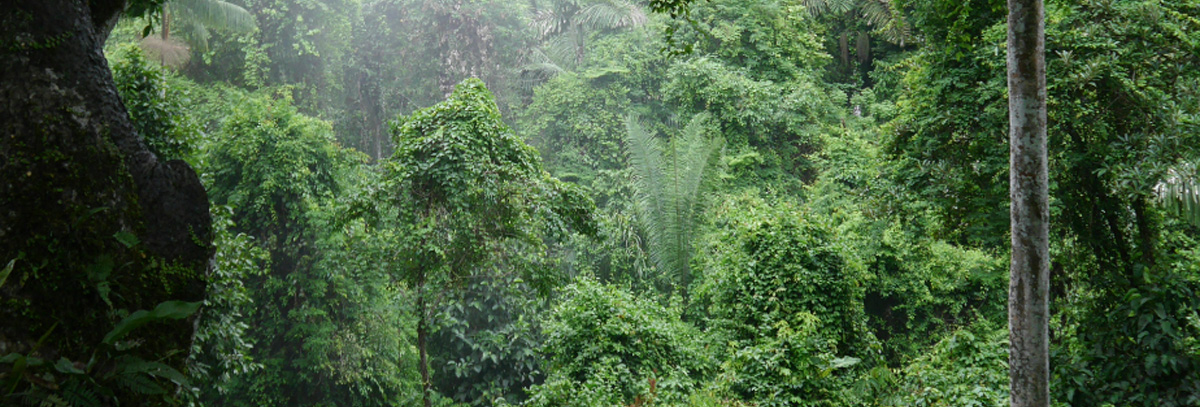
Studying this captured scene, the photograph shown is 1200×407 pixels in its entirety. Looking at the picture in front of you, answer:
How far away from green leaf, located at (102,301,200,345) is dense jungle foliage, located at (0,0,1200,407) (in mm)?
17

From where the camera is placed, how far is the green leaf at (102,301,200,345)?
2.03m

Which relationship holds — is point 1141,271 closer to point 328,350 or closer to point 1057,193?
point 1057,193

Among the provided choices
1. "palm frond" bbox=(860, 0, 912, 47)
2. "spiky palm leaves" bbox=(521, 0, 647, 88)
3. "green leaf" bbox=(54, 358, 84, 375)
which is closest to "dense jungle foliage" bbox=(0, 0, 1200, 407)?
"green leaf" bbox=(54, 358, 84, 375)

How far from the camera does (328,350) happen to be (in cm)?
1024

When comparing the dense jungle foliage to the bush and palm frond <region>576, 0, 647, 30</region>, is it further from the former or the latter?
palm frond <region>576, 0, 647, 30</region>

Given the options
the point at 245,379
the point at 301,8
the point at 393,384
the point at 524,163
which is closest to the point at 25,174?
the point at 524,163

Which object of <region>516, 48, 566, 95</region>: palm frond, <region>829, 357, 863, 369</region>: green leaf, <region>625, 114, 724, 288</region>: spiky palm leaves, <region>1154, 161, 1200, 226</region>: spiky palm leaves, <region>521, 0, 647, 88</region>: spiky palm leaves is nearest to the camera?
<region>1154, 161, 1200, 226</region>: spiky palm leaves

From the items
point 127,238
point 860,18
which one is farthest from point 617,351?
point 860,18

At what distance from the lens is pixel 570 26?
19.9 metres

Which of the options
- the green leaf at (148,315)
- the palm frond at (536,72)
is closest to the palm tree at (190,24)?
the palm frond at (536,72)

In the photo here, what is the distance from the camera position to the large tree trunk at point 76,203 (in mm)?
2184

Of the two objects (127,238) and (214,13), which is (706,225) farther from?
(127,238)

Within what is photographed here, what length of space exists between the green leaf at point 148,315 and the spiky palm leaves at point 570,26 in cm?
1659

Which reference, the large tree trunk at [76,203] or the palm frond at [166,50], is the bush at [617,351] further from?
the palm frond at [166,50]
